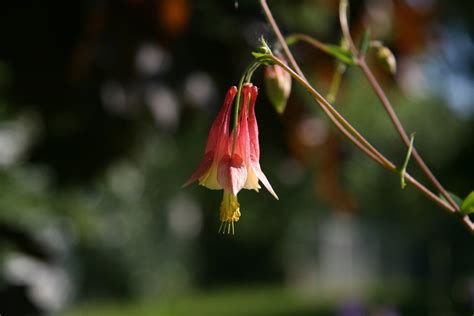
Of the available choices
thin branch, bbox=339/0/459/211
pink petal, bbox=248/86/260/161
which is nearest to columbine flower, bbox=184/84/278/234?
pink petal, bbox=248/86/260/161

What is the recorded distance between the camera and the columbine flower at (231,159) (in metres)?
0.68

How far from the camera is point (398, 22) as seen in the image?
5.78 feet

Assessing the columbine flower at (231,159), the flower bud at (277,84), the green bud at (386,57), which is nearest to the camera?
the columbine flower at (231,159)

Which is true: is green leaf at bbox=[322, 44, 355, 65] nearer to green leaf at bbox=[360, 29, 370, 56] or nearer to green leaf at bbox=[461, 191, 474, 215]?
green leaf at bbox=[360, 29, 370, 56]

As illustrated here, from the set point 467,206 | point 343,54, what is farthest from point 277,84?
point 467,206

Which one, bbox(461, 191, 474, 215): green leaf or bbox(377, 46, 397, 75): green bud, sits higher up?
bbox(377, 46, 397, 75): green bud

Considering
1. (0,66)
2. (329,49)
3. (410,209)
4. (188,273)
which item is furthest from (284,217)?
(329,49)

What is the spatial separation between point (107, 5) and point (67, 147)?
1.45ft

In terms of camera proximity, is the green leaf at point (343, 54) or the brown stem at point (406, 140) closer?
the brown stem at point (406, 140)

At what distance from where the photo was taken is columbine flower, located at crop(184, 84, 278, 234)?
680mm

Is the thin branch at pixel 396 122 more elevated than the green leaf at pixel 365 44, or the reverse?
the green leaf at pixel 365 44

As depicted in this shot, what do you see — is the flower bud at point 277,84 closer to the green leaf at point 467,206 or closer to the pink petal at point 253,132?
the pink petal at point 253,132

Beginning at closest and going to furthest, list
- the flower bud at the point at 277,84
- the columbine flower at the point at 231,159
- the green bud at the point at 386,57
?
the columbine flower at the point at 231,159 → the flower bud at the point at 277,84 → the green bud at the point at 386,57

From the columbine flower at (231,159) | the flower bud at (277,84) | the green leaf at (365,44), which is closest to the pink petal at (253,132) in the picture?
the columbine flower at (231,159)
